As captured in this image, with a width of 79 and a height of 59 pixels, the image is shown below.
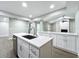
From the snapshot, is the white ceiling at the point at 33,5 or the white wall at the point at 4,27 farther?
the white wall at the point at 4,27

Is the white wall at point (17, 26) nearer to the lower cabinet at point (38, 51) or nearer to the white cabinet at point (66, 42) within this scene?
the white cabinet at point (66, 42)

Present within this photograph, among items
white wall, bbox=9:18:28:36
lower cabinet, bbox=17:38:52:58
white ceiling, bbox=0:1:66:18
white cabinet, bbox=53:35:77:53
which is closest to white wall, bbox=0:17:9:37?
white wall, bbox=9:18:28:36

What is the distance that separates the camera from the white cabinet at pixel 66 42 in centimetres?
321

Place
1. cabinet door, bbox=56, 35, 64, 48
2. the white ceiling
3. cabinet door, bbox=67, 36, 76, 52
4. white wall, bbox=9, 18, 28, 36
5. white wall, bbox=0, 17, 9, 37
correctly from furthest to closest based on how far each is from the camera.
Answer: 1. white wall, bbox=9, 18, 28, 36
2. white wall, bbox=0, 17, 9, 37
3. the white ceiling
4. cabinet door, bbox=56, 35, 64, 48
5. cabinet door, bbox=67, 36, 76, 52

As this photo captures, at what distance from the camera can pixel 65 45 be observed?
363 cm

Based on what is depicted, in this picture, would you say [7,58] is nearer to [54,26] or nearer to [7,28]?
[54,26]

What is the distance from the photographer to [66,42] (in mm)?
3568

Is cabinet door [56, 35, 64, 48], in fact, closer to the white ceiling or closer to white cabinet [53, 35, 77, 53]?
white cabinet [53, 35, 77, 53]

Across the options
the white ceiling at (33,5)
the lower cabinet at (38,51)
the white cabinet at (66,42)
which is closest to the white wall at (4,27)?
the white ceiling at (33,5)

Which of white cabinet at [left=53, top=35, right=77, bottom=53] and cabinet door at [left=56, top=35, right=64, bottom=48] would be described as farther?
cabinet door at [left=56, top=35, right=64, bottom=48]

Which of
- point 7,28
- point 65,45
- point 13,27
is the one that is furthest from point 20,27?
point 65,45

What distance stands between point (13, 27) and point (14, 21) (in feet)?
2.60

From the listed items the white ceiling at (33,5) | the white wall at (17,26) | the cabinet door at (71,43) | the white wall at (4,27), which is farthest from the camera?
the white wall at (17,26)

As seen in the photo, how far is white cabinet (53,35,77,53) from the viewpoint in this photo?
321 cm
